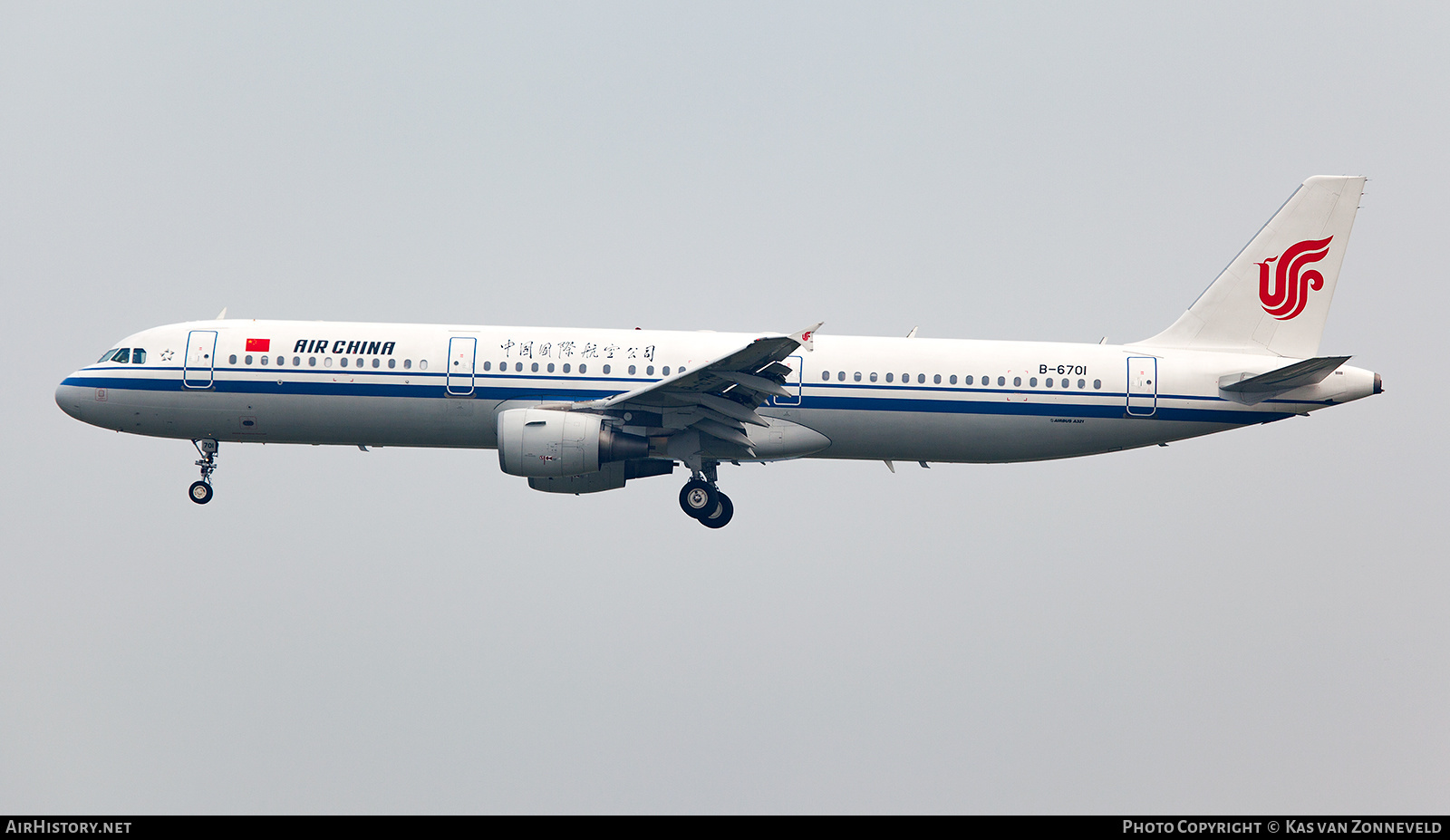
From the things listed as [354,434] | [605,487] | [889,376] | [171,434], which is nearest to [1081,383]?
[889,376]

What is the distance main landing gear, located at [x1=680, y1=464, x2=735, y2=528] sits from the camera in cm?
3625

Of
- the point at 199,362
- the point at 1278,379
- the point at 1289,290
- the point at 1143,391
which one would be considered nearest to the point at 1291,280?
the point at 1289,290

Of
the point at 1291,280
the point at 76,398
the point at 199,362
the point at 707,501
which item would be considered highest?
the point at 1291,280

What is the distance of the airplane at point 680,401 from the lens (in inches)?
1380

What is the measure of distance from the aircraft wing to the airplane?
0.21 feet

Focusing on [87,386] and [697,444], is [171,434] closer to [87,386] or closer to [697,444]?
[87,386]

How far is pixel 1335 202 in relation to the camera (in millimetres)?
37250

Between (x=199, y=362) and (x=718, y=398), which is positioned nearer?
(x=718, y=398)

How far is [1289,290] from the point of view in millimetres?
37312

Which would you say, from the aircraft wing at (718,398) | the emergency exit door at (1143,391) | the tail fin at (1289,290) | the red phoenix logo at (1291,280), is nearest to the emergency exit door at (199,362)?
the aircraft wing at (718,398)

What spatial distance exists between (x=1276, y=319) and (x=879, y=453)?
10.6 m

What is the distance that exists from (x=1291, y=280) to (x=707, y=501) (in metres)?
15.6

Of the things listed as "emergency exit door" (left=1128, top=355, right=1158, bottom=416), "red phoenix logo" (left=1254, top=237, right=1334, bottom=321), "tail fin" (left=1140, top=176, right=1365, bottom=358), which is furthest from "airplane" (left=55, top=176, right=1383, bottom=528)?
"red phoenix logo" (left=1254, top=237, right=1334, bottom=321)

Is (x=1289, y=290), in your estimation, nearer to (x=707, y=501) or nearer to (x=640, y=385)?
(x=707, y=501)
